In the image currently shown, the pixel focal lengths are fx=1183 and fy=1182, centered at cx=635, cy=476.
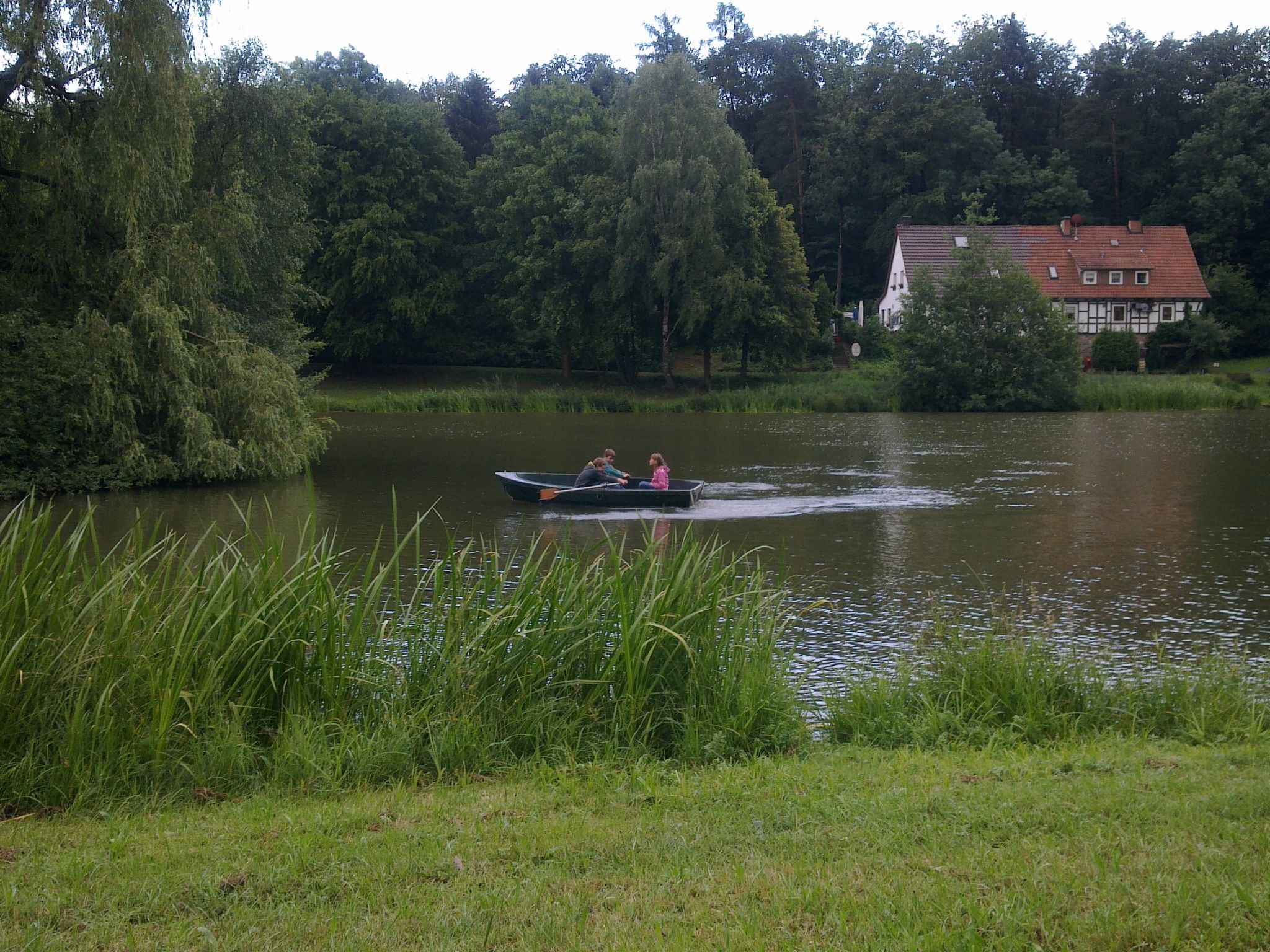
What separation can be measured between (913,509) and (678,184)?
29.5 metres

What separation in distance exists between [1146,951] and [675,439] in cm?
2922

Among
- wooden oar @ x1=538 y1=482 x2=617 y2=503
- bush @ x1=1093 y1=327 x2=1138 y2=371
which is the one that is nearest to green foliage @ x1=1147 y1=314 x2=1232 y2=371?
bush @ x1=1093 y1=327 x2=1138 y2=371

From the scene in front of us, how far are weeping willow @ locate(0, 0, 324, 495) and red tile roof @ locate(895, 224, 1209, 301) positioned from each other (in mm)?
41509

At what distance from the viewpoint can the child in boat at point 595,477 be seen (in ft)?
62.7

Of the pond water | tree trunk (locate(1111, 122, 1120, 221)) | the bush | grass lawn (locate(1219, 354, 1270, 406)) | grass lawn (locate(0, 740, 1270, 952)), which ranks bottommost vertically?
the pond water

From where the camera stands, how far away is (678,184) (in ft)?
149

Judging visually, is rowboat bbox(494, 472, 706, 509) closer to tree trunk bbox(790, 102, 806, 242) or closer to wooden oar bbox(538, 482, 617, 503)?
wooden oar bbox(538, 482, 617, 503)

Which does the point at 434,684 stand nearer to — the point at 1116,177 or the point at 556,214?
the point at 556,214

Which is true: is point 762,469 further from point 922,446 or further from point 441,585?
point 441,585

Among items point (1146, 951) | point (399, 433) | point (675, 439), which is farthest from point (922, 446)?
point (1146, 951)

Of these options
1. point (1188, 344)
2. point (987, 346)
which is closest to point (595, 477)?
point (987, 346)

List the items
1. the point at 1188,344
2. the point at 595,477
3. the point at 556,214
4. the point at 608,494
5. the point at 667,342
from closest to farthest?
the point at 608,494, the point at 595,477, the point at 667,342, the point at 556,214, the point at 1188,344

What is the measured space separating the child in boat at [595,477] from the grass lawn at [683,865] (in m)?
13.7

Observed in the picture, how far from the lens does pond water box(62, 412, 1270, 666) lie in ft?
36.6
